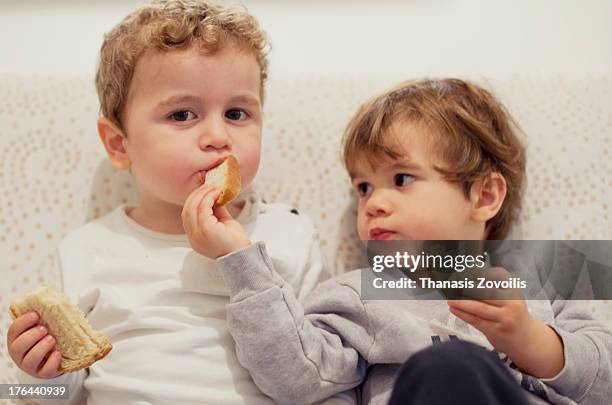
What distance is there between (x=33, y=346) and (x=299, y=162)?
1.87ft

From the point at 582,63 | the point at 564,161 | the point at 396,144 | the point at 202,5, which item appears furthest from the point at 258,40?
the point at 582,63

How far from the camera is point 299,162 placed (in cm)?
125

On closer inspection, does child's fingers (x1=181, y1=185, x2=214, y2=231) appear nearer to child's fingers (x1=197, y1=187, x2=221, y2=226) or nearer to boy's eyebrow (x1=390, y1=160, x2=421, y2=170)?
child's fingers (x1=197, y1=187, x2=221, y2=226)

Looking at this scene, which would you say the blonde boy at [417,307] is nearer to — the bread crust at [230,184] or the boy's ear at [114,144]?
the bread crust at [230,184]

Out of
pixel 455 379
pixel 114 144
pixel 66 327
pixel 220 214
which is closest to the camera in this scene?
pixel 455 379

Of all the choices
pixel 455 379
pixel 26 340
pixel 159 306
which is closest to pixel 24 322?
pixel 26 340

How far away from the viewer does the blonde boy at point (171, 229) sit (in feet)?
3.07

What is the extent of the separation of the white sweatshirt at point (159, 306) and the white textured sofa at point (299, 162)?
130 mm

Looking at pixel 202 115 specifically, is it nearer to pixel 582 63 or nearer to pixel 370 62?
pixel 370 62

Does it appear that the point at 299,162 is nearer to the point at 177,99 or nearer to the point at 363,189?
the point at 363,189

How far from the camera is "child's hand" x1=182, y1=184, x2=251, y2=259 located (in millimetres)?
910

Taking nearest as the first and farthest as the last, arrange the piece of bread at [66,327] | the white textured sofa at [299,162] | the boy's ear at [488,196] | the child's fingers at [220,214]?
1. the piece of bread at [66,327]
2. the child's fingers at [220,214]
3. the boy's ear at [488,196]
4. the white textured sofa at [299,162]

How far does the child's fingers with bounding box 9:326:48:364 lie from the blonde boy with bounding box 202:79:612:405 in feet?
0.78

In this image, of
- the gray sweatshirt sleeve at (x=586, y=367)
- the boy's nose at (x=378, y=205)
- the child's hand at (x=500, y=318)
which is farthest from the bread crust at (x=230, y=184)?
the gray sweatshirt sleeve at (x=586, y=367)
